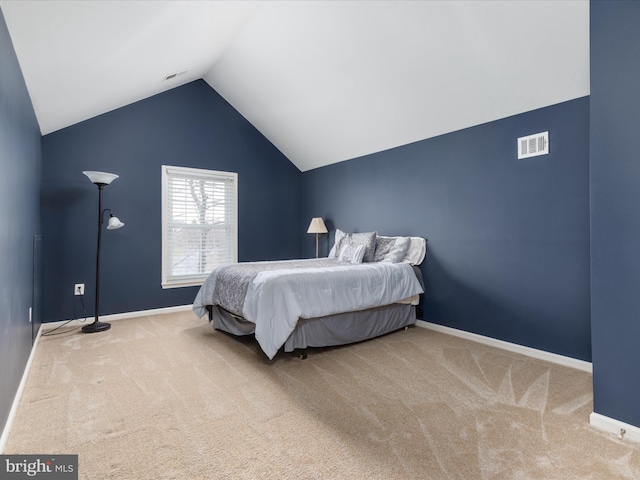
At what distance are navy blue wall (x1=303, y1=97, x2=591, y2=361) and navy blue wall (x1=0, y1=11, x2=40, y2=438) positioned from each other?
361 cm

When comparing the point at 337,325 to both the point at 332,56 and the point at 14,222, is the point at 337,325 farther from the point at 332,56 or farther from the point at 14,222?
the point at 332,56

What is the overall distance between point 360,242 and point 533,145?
2028mm

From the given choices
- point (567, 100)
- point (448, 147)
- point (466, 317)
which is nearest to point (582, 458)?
point (466, 317)

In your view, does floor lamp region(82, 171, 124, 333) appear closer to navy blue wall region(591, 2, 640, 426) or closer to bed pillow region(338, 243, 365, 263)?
bed pillow region(338, 243, 365, 263)

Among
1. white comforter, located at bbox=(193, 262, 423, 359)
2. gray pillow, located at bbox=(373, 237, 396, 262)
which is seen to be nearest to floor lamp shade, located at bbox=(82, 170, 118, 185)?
white comforter, located at bbox=(193, 262, 423, 359)

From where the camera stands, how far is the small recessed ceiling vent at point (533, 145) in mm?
2830

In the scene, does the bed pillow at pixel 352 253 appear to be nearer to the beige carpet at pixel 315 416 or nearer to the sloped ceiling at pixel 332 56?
the beige carpet at pixel 315 416

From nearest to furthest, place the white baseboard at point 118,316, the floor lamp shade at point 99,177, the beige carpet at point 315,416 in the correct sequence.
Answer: the beige carpet at point 315,416 → the floor lamp shade at point 99,177 → the white baseboard at point 118,316

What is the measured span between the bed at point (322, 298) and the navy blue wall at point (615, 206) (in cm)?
175

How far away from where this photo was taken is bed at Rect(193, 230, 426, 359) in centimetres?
264

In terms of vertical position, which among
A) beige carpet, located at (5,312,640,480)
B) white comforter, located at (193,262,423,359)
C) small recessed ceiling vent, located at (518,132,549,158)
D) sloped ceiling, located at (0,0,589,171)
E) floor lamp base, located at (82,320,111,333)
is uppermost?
sloped ceiling, located at (0,0,589,171)

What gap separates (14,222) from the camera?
6.70ft

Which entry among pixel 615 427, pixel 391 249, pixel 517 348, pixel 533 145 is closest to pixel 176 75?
pixel 391 249

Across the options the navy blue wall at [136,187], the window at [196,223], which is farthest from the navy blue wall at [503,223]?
the window at [196,223]
